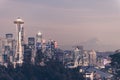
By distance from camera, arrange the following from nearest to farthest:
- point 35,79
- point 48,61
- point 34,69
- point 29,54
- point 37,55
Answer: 1. point 35,79
2. point 34,69
3. point 48,61
4. point 37,55
5. point 29,54

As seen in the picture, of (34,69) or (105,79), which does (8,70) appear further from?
(105,79)

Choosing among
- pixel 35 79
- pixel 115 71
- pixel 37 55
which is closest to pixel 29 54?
pixel 37 55

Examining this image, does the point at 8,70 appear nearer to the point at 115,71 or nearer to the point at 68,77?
the point at 68,77

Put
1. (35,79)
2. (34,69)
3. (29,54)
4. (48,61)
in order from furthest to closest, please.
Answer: (29,54) → (48,61) → (34,69) → (35,79)

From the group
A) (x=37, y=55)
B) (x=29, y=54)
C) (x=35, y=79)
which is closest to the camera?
(x=35, y=79)

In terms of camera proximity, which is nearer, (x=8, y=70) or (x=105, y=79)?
(x=8, y=70)

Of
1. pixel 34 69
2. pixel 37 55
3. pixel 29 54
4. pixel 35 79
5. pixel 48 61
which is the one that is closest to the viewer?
pixel 35 79

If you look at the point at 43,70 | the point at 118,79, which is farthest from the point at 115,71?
the point at 43,70

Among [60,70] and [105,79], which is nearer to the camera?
[60,70]
